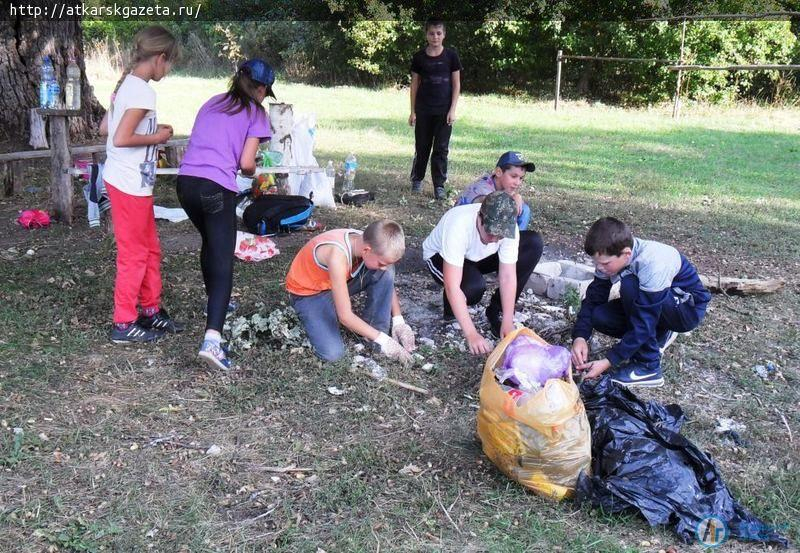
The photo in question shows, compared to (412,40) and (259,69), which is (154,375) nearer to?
(259,69)

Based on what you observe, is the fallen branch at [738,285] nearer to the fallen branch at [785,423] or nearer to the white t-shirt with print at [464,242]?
the fallen branch at [785,423]

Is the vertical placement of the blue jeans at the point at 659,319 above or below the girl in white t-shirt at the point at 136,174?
below

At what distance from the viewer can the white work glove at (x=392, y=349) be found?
151 inches

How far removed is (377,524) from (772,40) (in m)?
16.6

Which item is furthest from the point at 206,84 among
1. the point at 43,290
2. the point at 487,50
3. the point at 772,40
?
the point at 43,290

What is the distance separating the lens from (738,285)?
5047mm

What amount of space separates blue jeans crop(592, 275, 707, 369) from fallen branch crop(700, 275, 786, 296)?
1.34 meters

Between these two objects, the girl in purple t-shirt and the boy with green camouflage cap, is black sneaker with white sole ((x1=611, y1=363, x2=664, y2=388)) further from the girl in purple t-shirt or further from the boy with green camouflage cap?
the girl in purple t-shirt

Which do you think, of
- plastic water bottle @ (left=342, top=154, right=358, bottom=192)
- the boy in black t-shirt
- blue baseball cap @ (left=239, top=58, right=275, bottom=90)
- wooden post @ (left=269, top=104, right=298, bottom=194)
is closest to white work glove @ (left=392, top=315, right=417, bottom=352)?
blue baseball cap @ (left=239, top=58, right=275, bottom=90)

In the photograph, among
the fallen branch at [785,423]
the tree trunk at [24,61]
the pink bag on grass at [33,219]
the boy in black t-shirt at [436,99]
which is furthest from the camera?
the tree trunk at [24,61]

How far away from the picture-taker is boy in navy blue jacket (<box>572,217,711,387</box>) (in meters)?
3.52

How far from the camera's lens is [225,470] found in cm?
301

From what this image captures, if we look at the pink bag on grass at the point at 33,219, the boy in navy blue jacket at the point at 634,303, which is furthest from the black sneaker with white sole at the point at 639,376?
the pink bag on grass at the point at 33,219

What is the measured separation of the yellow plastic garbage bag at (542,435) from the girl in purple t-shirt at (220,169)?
1530 mm
